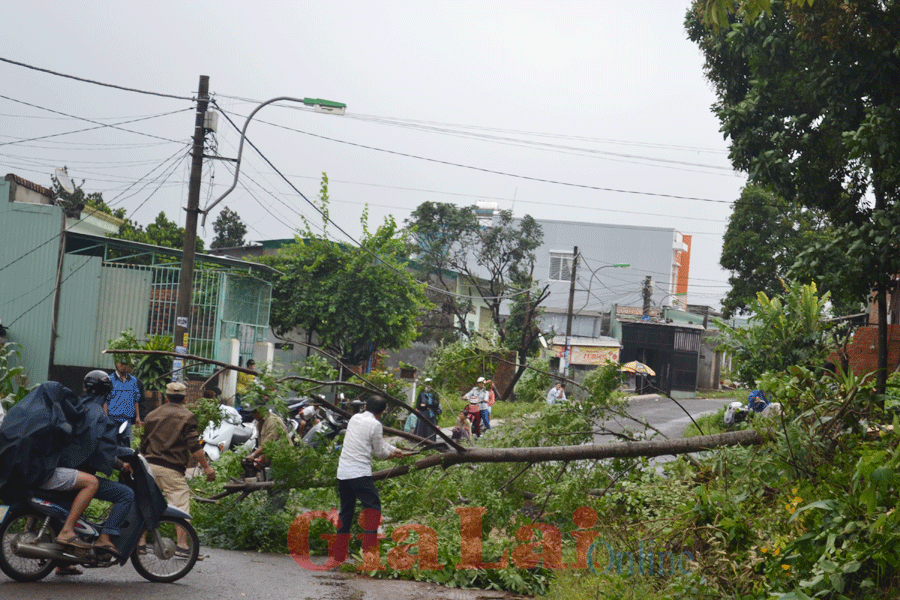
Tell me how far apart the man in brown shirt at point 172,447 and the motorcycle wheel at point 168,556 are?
2.06 ft

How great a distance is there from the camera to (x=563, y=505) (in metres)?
7.72

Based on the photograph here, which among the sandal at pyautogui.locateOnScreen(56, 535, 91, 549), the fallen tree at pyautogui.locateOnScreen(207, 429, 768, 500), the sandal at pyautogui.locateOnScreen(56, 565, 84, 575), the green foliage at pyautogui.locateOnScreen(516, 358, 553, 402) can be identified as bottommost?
the sandal at pyautogui.locateOnScreen(56, 565, 84, 575)

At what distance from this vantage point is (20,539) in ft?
18.7

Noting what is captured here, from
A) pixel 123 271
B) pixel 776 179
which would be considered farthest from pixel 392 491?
pixel 123 271

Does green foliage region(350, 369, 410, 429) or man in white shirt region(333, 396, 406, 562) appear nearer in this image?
man in white shirt region(333, 396, 406, 562)

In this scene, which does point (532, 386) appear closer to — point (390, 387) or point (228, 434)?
point (390, 387)

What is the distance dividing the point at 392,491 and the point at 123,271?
14064 millimetres

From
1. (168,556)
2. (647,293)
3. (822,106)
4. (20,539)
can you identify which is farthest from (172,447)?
(647,293)

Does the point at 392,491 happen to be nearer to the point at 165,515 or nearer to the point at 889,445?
the point at 165,515

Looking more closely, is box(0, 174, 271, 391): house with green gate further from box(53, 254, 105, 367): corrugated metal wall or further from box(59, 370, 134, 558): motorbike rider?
box(59, 370, 134, 558): motorbike rider

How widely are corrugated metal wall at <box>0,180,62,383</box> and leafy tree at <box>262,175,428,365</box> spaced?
26.4ft

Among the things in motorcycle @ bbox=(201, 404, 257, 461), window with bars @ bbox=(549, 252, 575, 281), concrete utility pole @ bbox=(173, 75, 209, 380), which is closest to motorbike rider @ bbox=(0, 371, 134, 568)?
motorcycle @ bbox=(201, 404, 257, 461)

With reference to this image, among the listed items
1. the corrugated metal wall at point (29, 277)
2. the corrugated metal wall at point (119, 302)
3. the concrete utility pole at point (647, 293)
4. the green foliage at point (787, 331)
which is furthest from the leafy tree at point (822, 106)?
the concrete utility pole at point (647, 293)

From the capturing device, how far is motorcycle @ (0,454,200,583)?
18.7 ft
